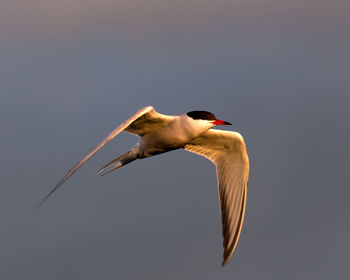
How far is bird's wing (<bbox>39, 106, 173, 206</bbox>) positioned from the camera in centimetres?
749

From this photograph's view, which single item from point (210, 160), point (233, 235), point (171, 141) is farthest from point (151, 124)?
point (233, 235)

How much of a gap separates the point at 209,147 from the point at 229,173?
803 mm

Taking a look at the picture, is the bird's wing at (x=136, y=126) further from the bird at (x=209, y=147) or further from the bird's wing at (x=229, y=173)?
the bird's wing at (x=229, y=173)

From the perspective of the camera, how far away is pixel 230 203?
11422 millimetres

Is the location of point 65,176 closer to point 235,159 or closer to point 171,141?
point 171,141

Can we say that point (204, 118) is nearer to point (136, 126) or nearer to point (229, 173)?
point (136, 126)

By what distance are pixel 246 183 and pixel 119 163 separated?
302 centimetres

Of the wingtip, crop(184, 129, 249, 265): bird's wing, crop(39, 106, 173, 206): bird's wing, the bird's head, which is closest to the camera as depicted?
crop(39, 106, 173, 206): bird's wing

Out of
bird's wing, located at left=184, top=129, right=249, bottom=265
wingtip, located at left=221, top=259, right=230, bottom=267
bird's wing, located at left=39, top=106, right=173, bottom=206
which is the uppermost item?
bird's wing, located at left=39, top=106, right=173, bottom=206

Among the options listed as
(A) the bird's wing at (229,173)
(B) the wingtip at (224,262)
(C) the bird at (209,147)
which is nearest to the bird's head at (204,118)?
(C) the bird at (209,147)

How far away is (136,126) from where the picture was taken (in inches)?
405

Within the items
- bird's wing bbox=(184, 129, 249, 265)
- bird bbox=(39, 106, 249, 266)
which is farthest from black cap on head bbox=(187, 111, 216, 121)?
bird's wing bbox=(184, 129, 249, 265)

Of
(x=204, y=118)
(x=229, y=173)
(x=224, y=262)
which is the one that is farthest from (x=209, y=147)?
(x=224, y=262)

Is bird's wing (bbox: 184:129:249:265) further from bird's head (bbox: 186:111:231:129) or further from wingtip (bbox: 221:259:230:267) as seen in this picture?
bird's head (bbox: 186:111:231:129)
